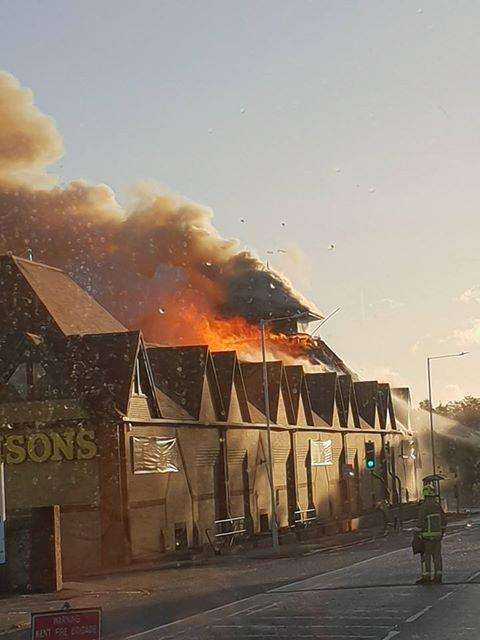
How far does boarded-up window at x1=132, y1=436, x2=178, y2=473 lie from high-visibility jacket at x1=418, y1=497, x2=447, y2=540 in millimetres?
18430

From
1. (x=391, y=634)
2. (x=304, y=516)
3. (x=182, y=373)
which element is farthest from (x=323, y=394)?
(x=391, y=634)

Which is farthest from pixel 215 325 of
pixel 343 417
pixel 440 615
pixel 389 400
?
pixel 440 615

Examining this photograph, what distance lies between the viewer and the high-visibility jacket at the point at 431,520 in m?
22.8

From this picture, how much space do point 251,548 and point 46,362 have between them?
43.3 feet

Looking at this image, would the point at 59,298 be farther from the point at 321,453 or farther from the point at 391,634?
the point at 391,634

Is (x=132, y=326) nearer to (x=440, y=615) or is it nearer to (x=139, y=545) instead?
(x=139, y=545)

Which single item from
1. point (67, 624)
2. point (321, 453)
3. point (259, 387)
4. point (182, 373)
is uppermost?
point (259, 387)

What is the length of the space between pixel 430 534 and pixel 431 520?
481 millimetres

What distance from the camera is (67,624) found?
995cm

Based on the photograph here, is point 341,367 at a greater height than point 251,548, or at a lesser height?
greater

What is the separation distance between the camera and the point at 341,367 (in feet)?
366

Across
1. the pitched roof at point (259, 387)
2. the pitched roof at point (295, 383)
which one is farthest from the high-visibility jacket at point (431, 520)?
the pitched roof at point (295, 383)

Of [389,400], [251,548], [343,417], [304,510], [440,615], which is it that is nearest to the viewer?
[440,615]

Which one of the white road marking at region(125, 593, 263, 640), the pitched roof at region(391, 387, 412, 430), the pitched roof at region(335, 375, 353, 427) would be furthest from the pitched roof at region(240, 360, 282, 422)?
the pitched roof at region(391, 387, 412, 430)
